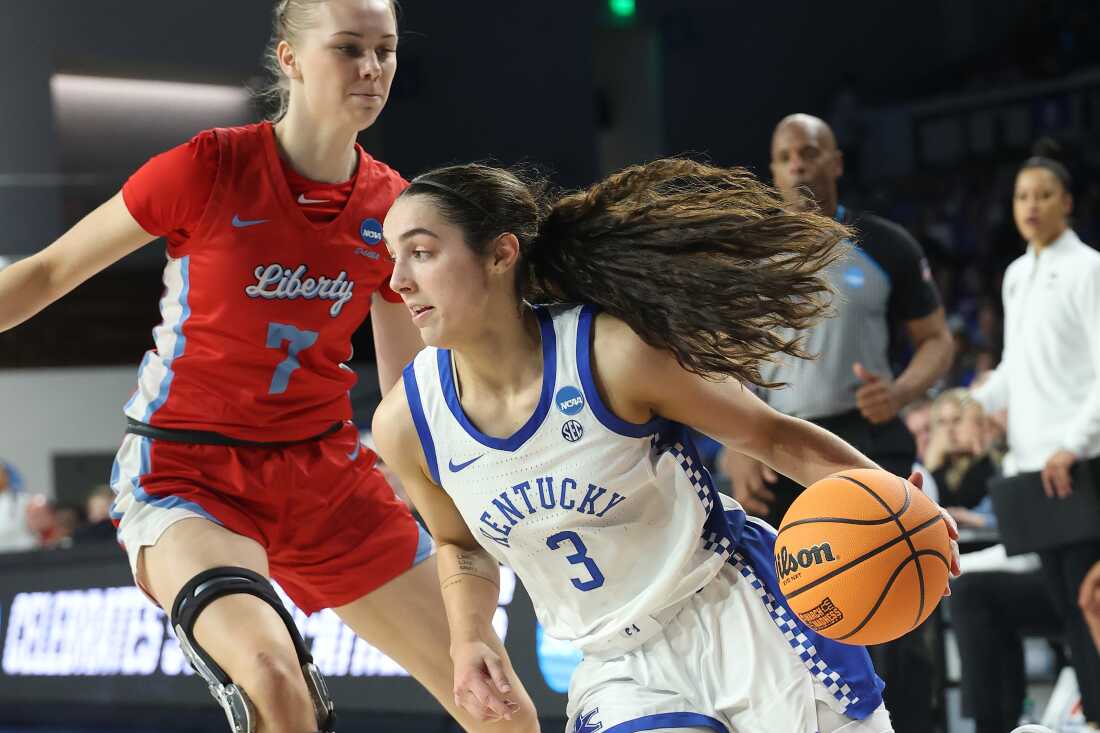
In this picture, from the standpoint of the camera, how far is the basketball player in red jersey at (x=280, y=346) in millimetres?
3018

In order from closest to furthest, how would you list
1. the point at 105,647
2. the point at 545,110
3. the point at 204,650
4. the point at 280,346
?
the point at 204,650
the point at 280,346
the point at 105,647
the point at 545,110

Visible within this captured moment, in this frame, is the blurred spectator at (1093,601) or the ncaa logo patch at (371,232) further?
the blurred spectator at (1093,601)

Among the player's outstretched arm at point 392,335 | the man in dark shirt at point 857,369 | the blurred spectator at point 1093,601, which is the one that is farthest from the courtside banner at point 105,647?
the player's outstretched arm at point 392,335

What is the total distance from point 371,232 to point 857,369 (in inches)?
68.1

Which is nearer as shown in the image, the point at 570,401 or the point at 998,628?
the point at 570,401

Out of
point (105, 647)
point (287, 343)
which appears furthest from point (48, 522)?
point (287, 343)

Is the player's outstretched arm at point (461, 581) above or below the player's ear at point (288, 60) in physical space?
below

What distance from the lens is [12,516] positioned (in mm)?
10727

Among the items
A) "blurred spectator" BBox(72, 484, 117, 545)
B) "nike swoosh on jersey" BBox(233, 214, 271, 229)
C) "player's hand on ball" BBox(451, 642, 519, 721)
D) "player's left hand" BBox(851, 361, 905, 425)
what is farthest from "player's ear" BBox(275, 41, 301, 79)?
"blurred spectator" BBox(72, 484, 117, 545)

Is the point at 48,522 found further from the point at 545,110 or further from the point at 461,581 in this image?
the point at 461,581

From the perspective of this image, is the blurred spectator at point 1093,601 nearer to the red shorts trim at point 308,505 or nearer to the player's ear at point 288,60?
the red shorts trim at point 308,505

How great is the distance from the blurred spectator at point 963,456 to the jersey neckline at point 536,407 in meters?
4.42

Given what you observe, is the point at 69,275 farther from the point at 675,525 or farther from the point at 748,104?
the point at 748,104

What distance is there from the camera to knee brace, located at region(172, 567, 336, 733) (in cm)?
271
